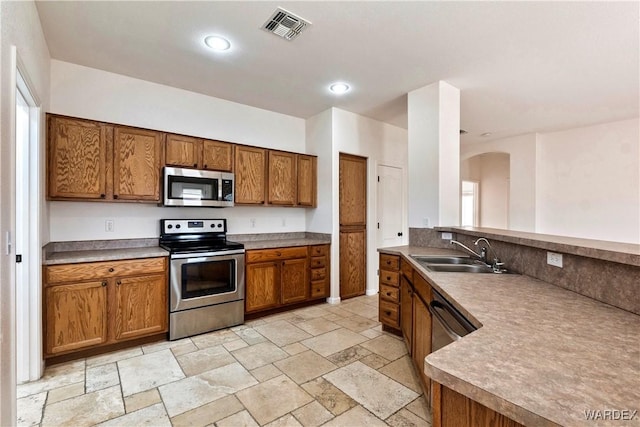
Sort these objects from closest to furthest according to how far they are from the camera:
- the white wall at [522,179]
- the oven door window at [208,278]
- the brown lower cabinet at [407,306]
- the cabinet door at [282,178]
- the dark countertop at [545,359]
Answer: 1. the dark countertop at [545,359]
2. the brown lower cabinet at [407,306]
3. the oven door window at [208,278]
4. the cabinet door at [282,178]
5. the white wall at [522,179]

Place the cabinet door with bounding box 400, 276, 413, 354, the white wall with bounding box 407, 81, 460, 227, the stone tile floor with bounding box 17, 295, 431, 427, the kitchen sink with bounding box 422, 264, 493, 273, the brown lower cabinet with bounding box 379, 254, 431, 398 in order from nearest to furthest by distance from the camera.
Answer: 1. the stone tile floor with bounding box 17, 295, 431, 427
2. the brown lower cabinet with bounding box 379, 254, 431, 398
3. the kitchen sink with bounding box 422, 264, 493, 273
4. the cabinet door with bounding box 400, 276, 413, 354
5. the white wall with bounding box 407, 81, 460, 227

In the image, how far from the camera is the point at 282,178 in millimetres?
4062

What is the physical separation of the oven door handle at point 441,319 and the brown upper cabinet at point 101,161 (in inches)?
111

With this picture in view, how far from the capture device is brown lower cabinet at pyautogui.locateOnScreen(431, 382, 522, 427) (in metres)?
0.77

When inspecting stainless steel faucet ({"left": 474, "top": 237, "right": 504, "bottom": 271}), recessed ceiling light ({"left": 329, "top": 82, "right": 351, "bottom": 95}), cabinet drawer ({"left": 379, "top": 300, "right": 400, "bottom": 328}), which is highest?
recessed ceiling light ({"left": 329, "top": 82, "right": 351, "bottom": 95})

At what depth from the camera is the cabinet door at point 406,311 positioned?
2.53 metres

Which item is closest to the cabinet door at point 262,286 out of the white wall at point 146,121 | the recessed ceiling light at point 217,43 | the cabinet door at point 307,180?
the white wall at point 146,121

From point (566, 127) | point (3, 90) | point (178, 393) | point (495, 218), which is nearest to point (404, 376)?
point (178, 393)

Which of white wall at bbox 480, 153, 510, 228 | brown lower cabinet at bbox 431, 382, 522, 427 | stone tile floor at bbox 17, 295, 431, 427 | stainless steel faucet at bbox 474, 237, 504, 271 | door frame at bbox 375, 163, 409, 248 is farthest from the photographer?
white wall at bbox 480, 153, 510, 228

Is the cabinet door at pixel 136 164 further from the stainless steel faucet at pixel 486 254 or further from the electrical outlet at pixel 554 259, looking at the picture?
the electrical outlet at pixel 554 259

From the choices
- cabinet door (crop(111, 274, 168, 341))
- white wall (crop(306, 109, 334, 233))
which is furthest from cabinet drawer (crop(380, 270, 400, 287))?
cabinet door (crop(111, 274, 168, 341))

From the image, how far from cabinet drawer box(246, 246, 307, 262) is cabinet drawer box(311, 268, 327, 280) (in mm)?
277

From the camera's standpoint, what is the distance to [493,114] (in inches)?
175

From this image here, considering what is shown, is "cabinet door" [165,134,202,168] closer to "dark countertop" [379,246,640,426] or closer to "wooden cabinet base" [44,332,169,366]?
"wooden cabinet base" [44,332,169,366]
